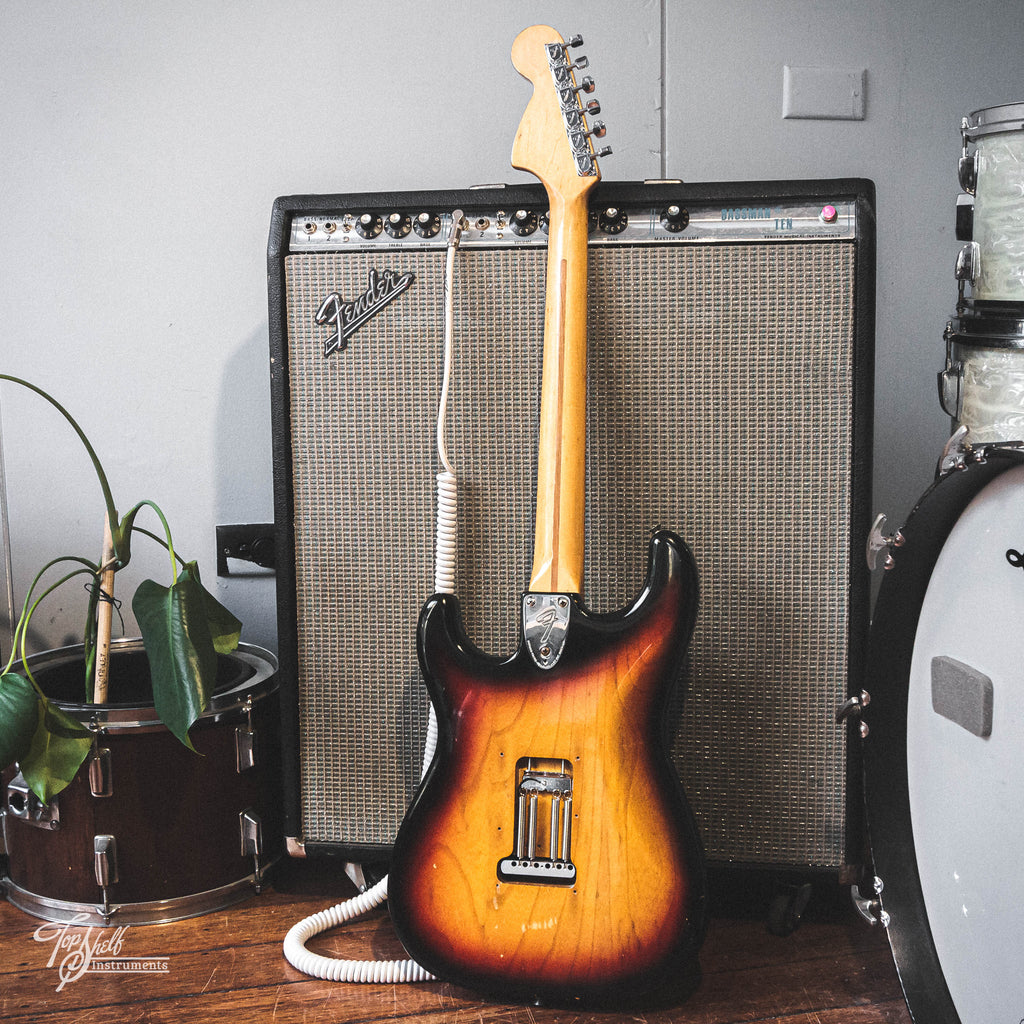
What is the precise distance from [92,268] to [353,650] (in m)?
0.74

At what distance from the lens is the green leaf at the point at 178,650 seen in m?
0.94

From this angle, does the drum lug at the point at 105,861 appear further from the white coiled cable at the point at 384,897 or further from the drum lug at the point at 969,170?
the drum lug at the point at 969,170

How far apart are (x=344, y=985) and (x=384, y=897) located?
0.13 meters

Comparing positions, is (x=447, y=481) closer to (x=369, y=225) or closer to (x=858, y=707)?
(x=369, y=225)

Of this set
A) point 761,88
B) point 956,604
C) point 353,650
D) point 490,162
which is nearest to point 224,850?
point 353,650

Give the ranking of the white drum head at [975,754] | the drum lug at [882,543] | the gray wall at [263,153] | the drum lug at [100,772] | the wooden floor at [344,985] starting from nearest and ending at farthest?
1. the white drum head at [975,754]
2. the drum lug at [882,543]
3. the wooden floor at [344,985]
4. the drum lug at [100,772]
5. the gray wall at [263,153]

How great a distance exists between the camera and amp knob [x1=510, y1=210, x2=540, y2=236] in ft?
3.31

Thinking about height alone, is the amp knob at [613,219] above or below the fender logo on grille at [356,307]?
above

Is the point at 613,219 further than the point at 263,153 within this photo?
No

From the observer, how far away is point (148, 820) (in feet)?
3.40

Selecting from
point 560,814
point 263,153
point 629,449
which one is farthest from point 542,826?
point 263,153

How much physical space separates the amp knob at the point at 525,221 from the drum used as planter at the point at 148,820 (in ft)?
2.04

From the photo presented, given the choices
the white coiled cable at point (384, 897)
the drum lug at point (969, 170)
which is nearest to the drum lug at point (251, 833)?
the white coiled cable at point (384, 897)

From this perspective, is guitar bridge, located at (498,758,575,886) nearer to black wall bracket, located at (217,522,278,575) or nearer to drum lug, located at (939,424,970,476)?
drum lug, located at (939,424,970,476)
